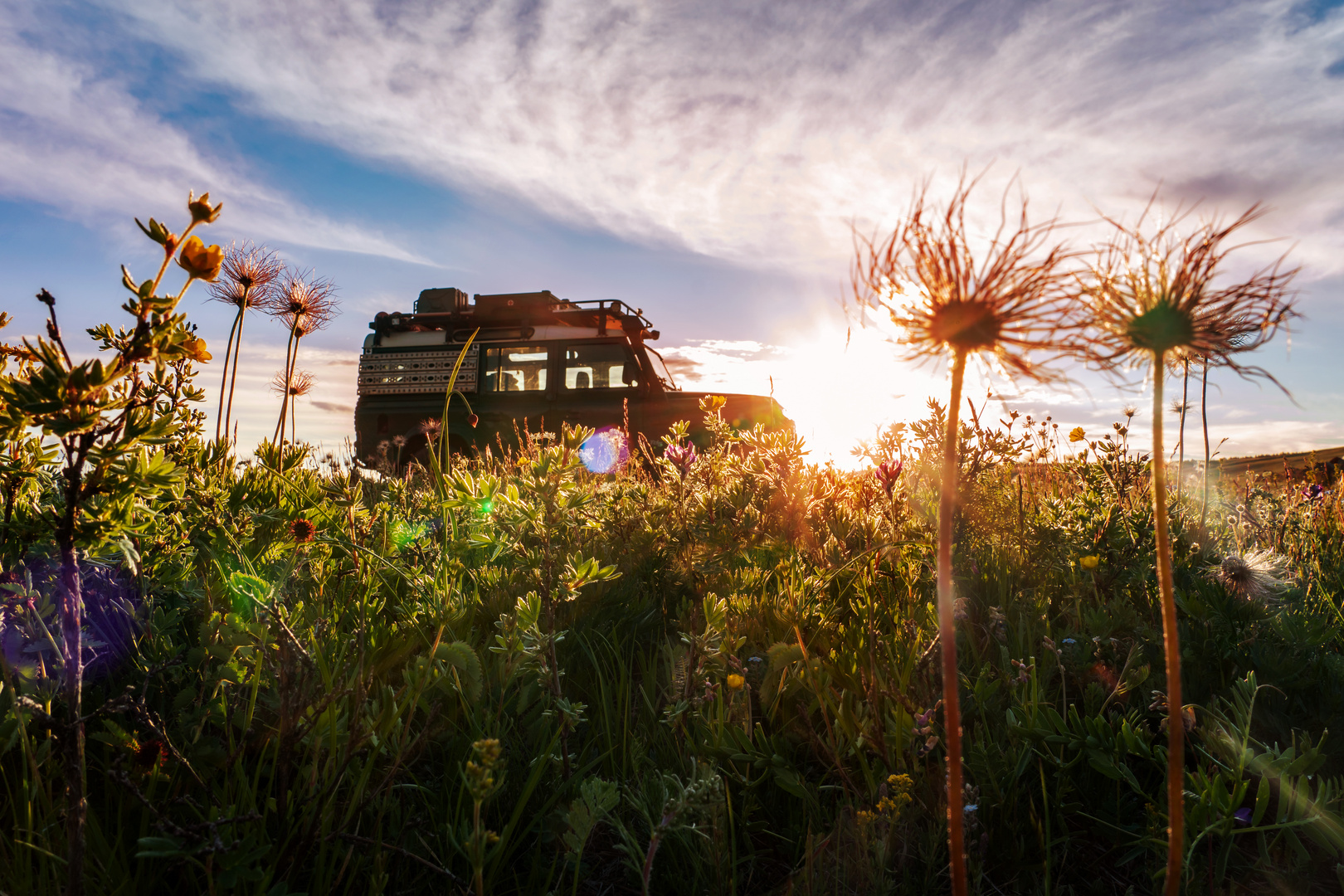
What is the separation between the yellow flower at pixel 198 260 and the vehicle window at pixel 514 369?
11.0m

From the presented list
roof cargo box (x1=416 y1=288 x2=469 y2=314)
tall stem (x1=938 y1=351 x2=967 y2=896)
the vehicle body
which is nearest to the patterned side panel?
the vehicle body

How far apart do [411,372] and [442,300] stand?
1964 mm

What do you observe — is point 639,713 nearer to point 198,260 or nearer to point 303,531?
point 303,531

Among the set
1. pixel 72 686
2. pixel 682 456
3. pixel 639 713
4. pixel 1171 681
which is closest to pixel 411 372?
pixel 682 456

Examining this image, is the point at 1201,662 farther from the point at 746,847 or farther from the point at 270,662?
the point at 270,662

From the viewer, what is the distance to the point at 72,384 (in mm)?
958

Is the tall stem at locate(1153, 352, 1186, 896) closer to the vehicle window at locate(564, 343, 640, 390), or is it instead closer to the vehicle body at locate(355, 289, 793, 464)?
the vehicle body at locate(355, 289, 793, 464)

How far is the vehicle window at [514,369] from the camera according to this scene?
12.2m

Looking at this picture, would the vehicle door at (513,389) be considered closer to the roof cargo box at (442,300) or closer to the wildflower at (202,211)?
the roof cargo box at (442,300)

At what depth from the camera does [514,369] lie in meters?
12.3

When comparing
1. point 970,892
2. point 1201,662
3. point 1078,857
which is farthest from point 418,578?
point 1201,662

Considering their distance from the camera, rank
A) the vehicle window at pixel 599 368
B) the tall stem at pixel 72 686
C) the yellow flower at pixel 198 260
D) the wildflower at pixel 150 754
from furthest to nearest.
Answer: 1. the vehicle window at pixel 599 368
2. the wildflower at pixel 150 754
3. the yellow flower at pixel 198 260
4. the tall stem at pixel 72 686

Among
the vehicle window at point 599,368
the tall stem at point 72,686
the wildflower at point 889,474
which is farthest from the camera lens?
the vehicle window at point 599,368

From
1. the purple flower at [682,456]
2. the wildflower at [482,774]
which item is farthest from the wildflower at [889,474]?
the wildflower at [482,774]
